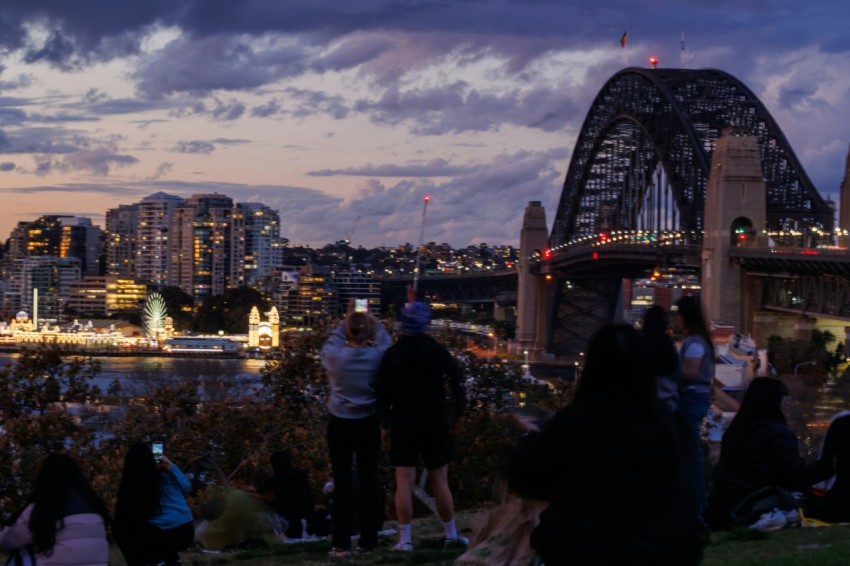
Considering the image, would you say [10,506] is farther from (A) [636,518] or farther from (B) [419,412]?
(A) [636,518]

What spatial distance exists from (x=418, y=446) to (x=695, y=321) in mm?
2003

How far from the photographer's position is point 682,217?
7300 centimetres

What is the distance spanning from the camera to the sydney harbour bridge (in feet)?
187

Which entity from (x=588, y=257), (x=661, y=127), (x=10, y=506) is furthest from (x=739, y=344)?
(x=10, y=506)

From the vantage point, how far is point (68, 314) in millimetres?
179000

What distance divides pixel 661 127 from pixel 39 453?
64457 millimetres

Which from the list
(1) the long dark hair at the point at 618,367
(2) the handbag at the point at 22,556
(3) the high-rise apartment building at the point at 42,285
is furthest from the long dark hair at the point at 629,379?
(3) the high-rise apartment building at the point at 42,285

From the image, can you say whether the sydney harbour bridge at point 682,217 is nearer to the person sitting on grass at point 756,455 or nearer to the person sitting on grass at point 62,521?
the person sitting on grass at point 756,455

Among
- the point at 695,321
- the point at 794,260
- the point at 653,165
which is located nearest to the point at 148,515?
the point at 695,321

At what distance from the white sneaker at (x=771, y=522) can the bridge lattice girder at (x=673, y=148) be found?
57.4 m

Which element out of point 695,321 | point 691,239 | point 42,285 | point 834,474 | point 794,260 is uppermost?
point 691,239

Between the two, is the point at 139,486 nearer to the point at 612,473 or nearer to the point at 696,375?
the point at 696,375

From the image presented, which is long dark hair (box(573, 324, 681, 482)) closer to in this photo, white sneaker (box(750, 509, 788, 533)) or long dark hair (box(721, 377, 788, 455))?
long dark hair (box(721, 377, 788, 455))

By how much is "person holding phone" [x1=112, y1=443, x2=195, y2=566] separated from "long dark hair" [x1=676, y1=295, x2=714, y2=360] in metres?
3.45
